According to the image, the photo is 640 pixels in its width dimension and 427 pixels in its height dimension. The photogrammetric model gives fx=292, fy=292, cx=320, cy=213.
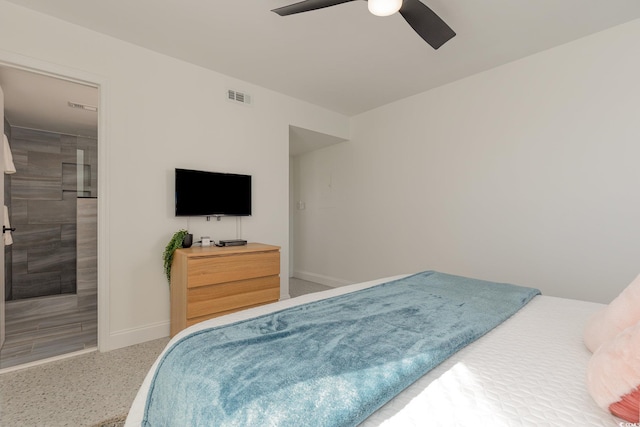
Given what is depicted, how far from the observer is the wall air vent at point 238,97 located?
306 centimetres

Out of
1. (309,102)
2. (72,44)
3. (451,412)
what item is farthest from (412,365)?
(309,102)

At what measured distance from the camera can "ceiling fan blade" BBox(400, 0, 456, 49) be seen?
5.58ft

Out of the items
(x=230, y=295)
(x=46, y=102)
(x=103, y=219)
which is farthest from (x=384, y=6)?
(x=46, y=102)

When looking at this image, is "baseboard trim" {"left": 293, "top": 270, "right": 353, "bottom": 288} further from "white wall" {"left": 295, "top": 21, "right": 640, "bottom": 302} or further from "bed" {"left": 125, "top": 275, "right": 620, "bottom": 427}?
"bed" {"left": 125, "top": 275, "right": 620, "bottom": 427}

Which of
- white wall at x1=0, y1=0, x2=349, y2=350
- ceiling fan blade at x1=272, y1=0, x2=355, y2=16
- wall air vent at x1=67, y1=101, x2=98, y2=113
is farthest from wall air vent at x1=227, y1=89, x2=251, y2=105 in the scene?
wall air vent at x1=67, y1=101, x2=98, y2=113

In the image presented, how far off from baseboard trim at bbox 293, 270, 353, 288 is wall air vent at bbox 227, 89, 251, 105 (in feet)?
8.73

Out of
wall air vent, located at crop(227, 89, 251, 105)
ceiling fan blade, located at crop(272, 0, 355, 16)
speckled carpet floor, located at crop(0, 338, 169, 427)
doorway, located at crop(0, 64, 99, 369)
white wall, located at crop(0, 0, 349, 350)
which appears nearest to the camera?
speckled carpet floor, located at crop(0, 338, 169, 427)

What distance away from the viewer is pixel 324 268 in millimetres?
4492

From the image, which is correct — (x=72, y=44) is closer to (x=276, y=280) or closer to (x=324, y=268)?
(x=276, y=280)

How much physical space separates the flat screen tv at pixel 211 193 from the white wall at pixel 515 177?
1671 mm

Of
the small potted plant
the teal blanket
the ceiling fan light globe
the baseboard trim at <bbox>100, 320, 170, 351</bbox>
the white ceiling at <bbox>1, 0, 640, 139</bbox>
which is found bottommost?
the baseboard trim at <bbox>100, 320, 170, 351</bbox>

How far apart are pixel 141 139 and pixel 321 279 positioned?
3.03m

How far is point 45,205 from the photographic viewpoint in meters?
4.11

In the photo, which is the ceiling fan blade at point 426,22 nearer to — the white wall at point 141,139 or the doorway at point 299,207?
the white wall at point 141,139
